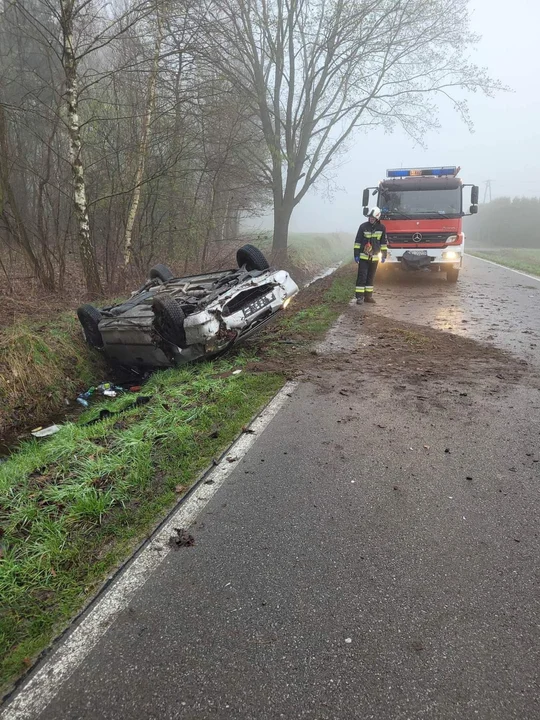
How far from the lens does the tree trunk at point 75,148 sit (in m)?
6.89

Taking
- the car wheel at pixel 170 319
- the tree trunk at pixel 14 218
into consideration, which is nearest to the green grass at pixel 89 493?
the car wheel at pixel 170 319

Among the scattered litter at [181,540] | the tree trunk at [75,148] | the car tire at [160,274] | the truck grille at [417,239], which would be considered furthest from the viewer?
the truck grille at [417,239]

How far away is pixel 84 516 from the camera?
2.30 meters

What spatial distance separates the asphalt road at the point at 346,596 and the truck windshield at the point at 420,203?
8460mm

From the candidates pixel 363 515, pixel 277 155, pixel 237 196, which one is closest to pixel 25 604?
pixel 363 515

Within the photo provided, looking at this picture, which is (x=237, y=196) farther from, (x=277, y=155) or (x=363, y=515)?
(x=363, y=515)

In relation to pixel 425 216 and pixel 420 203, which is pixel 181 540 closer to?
pixel 425 216

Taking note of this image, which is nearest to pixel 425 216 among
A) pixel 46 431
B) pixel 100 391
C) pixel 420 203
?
pixel 420 203

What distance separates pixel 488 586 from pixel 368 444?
1.30 metres

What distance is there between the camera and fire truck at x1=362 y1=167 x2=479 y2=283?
10055mm

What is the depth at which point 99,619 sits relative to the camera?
1.65 metres

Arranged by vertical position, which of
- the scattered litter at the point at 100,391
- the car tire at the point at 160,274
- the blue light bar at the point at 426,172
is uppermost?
the blue light bar at the point at 426,172

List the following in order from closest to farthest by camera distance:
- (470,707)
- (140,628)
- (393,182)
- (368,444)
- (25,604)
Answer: (470,707), (140,628), (25,604), (368,444), (393,182)

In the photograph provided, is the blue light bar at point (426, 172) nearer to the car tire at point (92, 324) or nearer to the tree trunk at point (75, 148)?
the tree trunk at point (75, 148)
